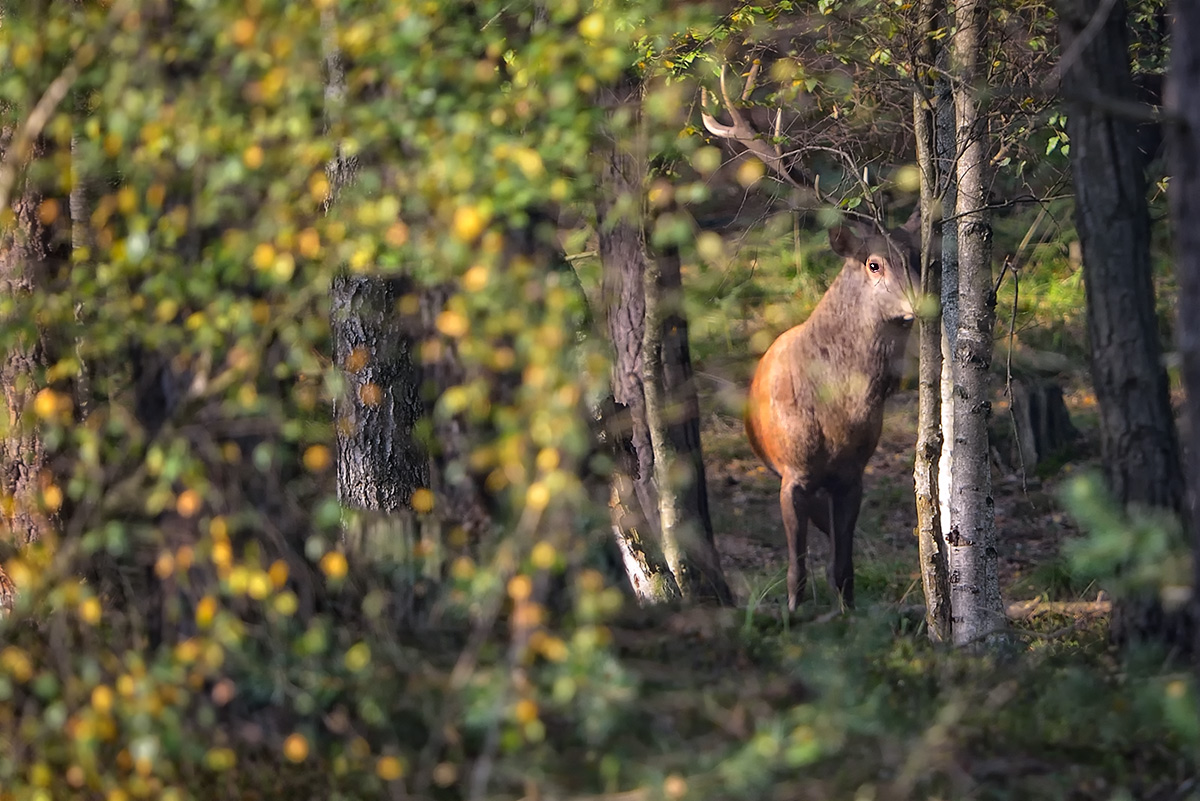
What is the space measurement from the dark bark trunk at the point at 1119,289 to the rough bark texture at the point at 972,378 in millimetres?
3213

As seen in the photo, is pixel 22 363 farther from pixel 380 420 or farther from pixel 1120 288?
pixel 1120 288

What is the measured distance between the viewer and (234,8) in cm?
427

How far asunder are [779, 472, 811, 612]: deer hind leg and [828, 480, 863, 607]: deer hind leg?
0.77ft

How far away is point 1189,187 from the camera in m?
3.65

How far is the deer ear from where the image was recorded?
34.9 feet

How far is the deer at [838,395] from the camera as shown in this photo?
11.0 metres

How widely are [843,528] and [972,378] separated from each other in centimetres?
283

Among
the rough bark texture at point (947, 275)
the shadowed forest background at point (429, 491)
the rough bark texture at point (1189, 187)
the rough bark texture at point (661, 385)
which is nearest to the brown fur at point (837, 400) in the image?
the rough bark texture at point (661, 385)

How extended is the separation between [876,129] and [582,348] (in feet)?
15.4

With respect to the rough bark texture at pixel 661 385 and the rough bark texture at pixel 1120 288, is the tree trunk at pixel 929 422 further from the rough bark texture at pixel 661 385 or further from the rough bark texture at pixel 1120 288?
the rough bark texture at pixel 1120 288

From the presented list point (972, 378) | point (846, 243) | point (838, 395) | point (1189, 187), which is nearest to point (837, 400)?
point (838, 395)

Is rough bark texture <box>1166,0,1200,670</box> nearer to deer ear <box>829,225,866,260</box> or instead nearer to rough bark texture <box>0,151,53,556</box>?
rough bark texture <box>0,151,53,556</box>

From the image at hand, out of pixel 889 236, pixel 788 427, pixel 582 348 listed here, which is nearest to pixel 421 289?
pixel 582 348

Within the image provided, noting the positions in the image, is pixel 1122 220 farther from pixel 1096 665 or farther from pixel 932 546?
pixel 932 546
